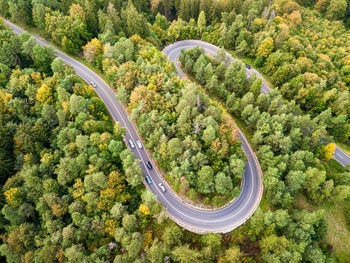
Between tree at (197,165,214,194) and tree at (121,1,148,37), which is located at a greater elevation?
tree at (121,1,148,37)

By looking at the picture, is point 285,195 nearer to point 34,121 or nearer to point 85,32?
point 34,121

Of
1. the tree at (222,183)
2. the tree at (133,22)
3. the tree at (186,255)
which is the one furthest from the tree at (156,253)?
the tree at (133,22)

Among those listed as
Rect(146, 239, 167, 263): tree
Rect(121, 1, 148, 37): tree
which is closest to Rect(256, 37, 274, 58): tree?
Rect(121, 1, 148, 37): tree

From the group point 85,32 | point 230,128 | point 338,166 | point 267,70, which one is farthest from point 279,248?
point 85,32

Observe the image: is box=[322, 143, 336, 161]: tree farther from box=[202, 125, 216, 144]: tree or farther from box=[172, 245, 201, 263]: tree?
box=[172, 245, 201, 263]: tree

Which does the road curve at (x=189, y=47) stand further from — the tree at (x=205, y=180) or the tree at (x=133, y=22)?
the tree at (x=205, y=180)

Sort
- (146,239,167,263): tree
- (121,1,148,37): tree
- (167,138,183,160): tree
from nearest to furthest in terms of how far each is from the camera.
A: (146,239,167,263): tree → (167,138,183,160): tree → (121,1,148,37): tree
